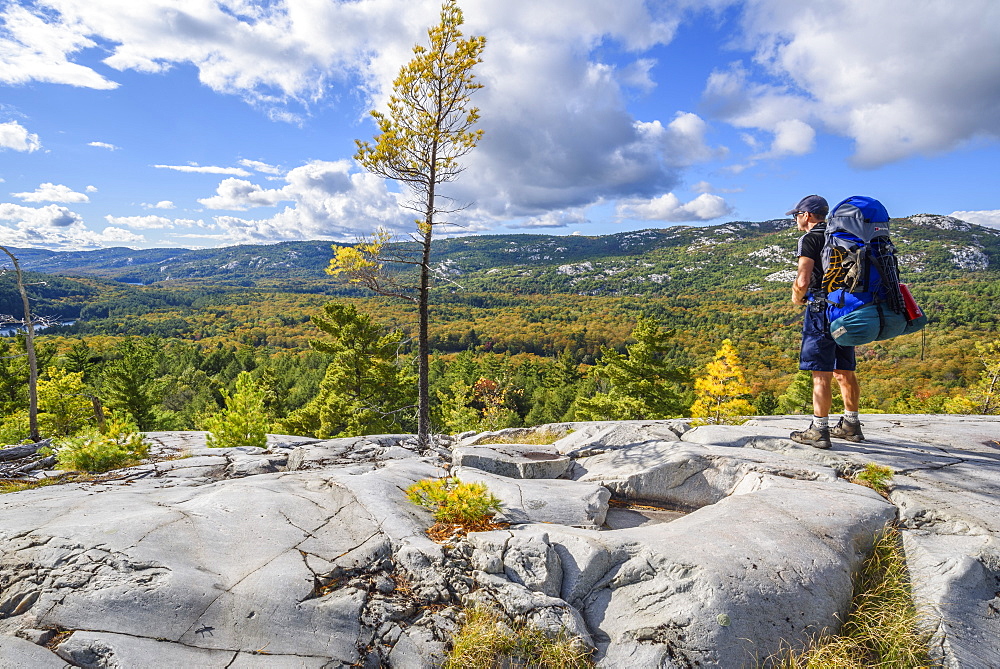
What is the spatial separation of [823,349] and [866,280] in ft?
3.71

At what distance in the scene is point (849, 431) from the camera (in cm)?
717

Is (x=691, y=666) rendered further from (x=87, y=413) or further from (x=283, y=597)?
(x=87, y=413)

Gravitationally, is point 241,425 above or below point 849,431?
below

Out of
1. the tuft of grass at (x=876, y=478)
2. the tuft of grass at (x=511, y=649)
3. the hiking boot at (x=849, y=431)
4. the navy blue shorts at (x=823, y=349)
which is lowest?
the tuft of grass at (x=511, y=649)

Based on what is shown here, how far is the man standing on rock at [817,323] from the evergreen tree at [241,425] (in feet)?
38.7

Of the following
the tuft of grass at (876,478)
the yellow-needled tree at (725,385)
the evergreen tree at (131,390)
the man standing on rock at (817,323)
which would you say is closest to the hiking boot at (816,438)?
the man standing on rock at (817,323)

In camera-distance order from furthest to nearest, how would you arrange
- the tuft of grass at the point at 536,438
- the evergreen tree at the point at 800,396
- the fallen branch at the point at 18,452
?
the evergreen tree at the point at 800,396 → the tuft of grass at the point at 536,438 → the fallen branch at the point at 18,452

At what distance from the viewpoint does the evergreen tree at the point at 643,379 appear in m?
26.3

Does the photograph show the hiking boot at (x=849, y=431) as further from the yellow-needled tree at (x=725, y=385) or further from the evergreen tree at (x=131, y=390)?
the evergreen tree at (x=131, y=390)

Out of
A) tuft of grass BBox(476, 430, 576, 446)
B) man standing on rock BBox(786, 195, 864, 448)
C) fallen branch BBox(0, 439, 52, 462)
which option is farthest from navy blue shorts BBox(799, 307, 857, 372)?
fallen branch BBox(0, 439, 52, 462)

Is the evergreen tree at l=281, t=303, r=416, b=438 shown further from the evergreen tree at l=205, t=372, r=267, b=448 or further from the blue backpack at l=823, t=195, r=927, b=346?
the blue backpack at l=823, t=195, r=927, b=346

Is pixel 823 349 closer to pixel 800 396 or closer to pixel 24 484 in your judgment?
pixel 24 484

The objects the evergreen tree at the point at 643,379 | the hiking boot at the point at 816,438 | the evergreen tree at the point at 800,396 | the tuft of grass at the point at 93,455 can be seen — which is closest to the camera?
the hiking boot at the point at 816,438

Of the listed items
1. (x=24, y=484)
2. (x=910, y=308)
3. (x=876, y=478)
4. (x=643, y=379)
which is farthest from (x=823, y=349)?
(x=643, y=379)
